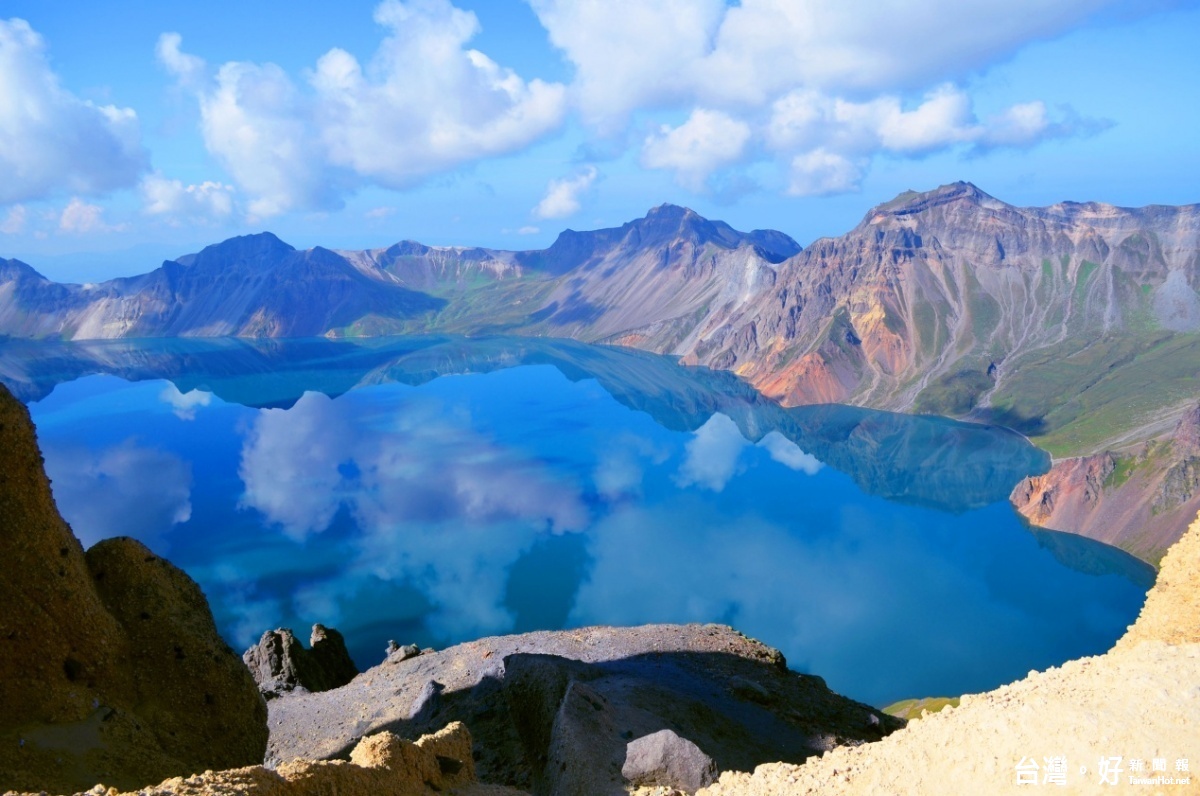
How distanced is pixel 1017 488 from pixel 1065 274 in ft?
389

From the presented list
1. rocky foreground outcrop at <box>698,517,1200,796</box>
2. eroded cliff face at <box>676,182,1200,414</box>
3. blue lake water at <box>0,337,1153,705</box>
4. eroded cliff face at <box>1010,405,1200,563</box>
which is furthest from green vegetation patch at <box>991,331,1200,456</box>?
rocky foreground outcrop at <box>698,517,1200,796</box>

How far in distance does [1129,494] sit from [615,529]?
2384 inches

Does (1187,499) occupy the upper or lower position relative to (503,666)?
upper

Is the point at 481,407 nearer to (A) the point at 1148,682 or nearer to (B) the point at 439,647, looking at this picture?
(B) the point at 439,647

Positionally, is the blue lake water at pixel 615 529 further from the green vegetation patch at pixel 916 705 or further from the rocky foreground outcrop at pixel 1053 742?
the rocky foreground outcrop at pixel 1053 742

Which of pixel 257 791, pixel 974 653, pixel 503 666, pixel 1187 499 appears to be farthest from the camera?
pixel 1187 499

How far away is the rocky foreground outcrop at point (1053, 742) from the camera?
375 inches

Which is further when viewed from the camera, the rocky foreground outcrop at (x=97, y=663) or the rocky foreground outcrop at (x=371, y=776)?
the rocky foreground outcrop at (x=97, y=663)

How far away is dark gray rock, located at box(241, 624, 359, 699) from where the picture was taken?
123 feet

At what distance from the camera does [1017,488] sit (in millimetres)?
99375

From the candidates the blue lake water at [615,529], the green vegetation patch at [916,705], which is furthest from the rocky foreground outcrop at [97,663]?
the blue lake water at [615,529]

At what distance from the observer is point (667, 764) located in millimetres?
18750

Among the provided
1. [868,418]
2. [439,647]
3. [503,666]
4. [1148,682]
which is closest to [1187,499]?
[868,418]

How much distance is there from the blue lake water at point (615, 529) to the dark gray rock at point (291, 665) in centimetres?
1084
